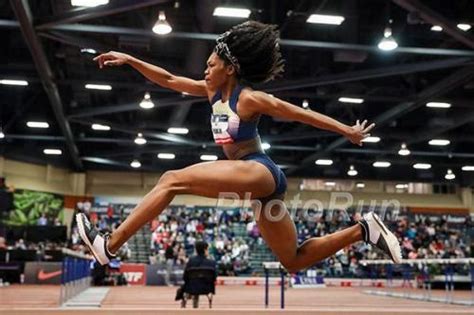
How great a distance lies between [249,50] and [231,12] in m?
8.12

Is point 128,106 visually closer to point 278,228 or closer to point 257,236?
point 257,236

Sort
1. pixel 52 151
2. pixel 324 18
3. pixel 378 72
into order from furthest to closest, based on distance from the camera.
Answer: pixel 52 151 < pixel 378 72 < pixel 324 18

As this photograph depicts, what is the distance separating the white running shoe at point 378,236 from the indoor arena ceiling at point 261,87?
17.5ft

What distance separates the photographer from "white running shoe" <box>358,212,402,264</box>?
154 inches

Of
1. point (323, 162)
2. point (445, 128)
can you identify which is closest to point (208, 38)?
point (445, 128)

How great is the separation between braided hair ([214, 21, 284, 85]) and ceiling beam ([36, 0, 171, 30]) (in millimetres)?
6821

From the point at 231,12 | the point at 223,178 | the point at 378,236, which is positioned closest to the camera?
the point at 223,178

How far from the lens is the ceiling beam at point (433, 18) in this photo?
34.3 ft

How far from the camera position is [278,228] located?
3721mm

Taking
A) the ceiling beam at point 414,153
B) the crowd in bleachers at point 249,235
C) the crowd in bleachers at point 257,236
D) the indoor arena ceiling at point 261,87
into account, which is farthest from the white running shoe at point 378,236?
the ceiling beam at point 414,153

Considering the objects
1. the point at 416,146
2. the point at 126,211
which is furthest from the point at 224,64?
the point at 126,211

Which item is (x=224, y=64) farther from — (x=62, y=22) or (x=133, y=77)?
(x=133, y=77)

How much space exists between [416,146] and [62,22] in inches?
704

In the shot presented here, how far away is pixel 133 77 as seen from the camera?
1625 centimetres
